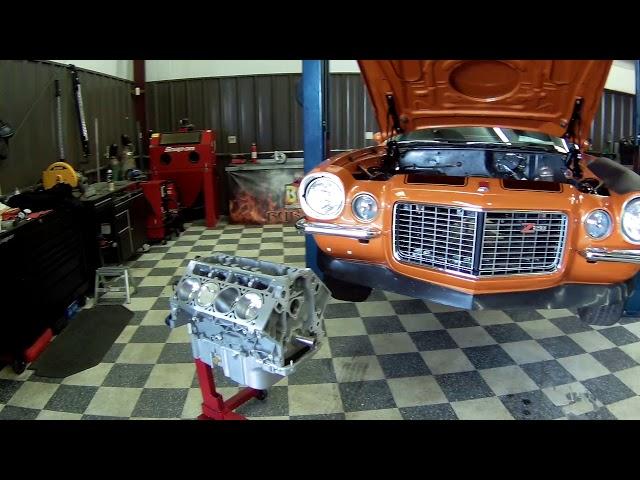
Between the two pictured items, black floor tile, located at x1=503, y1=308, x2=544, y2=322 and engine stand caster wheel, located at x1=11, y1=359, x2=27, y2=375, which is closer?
engine stand caster wheel, located at x1=11, y1=359, x2=27, y2=375

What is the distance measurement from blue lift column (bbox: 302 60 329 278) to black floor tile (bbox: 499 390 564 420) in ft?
4.77

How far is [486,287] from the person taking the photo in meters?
1.99

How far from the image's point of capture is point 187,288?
1.90 m

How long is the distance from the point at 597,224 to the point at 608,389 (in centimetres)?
86

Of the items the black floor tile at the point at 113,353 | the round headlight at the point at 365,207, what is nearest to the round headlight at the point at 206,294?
the round headlight at the point at 365,207

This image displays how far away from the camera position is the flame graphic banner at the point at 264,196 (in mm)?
5730

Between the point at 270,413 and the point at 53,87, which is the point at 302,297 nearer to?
the point at 270,413

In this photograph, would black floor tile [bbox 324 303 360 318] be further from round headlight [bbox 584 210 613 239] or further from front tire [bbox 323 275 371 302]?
round headlight [bbox 584 210 613 239]

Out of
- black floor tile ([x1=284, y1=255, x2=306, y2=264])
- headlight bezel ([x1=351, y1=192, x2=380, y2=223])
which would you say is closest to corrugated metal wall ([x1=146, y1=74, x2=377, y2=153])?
black floor tile ([x1=284, y1=255, x2=306, y2=264])

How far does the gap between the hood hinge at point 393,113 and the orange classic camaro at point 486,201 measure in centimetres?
1

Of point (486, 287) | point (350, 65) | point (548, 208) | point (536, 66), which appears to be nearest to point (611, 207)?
point (548, 208)

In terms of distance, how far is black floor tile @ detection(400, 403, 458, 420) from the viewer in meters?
2.01

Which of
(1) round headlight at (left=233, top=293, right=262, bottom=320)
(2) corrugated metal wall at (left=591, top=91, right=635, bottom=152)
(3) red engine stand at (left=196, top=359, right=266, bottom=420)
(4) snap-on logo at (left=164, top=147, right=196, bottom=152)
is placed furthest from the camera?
(2) corrugated metal wall at (left=591, top=91, right=635, bottom=152)

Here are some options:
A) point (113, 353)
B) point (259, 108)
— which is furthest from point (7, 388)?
point (259, 108)
